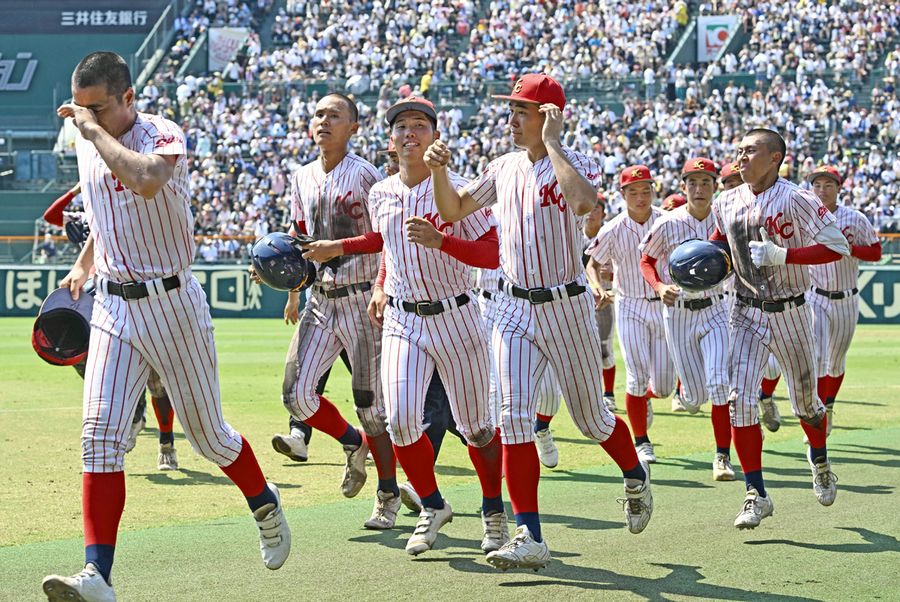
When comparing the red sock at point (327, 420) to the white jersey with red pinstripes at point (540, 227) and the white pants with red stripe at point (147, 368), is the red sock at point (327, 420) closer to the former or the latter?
the white jersey with red pinstripes at point (540, 227)

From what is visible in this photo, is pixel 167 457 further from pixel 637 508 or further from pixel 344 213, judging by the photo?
pixel 637 508

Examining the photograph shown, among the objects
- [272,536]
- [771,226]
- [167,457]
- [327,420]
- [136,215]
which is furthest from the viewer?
[167,457]

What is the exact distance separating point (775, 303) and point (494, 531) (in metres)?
2.58

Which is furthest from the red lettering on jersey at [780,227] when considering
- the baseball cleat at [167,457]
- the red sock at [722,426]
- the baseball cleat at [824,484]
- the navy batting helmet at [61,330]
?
the baseball cleat at [167,457]

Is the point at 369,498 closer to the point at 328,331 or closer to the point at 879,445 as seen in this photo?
the point at 328,331

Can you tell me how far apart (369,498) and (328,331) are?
4.13ft

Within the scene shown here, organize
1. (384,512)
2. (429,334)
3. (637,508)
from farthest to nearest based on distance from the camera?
(384,512) → (637,508) → (429,334)

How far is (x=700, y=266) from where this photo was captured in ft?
26.5

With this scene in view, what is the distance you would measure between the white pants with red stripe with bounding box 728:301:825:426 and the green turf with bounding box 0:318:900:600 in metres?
0.75

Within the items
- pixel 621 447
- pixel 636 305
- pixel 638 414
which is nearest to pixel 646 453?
pixel 638 414

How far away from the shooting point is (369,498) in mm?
8945

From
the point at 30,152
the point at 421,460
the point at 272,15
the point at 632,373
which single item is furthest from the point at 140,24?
the point at 421,460

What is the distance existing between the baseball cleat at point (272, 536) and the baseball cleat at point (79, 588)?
980 mm

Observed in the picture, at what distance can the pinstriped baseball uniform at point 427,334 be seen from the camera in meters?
7.09
